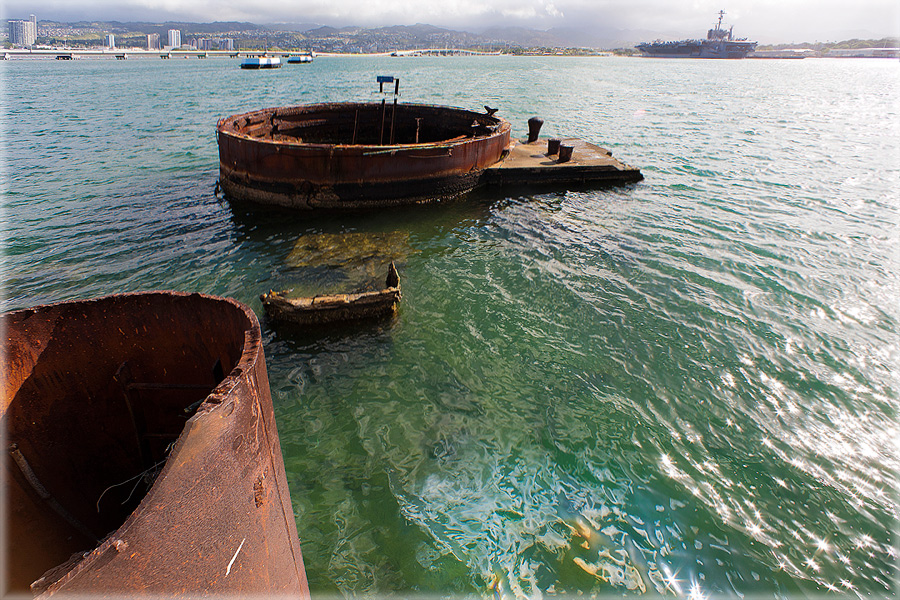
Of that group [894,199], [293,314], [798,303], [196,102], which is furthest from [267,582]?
[196,102]

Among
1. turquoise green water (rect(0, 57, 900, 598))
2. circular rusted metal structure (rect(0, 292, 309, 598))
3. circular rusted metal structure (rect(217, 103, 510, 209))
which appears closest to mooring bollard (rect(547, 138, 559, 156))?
circular rusted metal structure (rect(217, 103, 510, 209))

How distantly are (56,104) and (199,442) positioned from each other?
169 feet

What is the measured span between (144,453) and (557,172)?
15.7 meters

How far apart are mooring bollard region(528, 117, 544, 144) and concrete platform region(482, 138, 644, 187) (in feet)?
9.91

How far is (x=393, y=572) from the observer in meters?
4.28

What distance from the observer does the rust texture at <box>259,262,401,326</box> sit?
769cm

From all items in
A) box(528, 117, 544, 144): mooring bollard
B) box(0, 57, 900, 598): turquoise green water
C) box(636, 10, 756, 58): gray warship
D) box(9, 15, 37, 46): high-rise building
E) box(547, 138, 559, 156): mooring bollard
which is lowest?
box(0, 57, 900, 598): turquoise green water

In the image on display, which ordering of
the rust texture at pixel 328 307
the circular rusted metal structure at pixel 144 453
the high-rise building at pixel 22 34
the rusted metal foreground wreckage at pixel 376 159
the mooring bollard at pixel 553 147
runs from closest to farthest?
the circular rusted metal structure at pixel 144 453 < the rust texture at pixel 328 307 < the rusted metal foreground wreckage at pixel 376 159 < the mooring bollard at pixel 553 147 < the high-rise building at pixel 22 34

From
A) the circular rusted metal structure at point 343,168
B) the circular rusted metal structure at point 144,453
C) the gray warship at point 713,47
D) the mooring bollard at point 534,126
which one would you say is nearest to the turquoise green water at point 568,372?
the circular rusted metal structure at point 343,168

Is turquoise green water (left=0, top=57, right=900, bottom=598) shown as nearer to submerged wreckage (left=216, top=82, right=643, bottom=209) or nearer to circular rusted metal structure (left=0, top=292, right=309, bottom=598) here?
submerged wreckage (left=216, top=82, right=643, bottom=209)

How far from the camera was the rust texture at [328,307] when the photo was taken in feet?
25.2

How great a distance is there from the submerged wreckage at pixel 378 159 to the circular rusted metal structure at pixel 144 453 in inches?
425

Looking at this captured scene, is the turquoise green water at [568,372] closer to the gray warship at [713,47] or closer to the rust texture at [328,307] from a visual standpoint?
the rust texture at [328,307]

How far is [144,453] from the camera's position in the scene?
12.7ft
